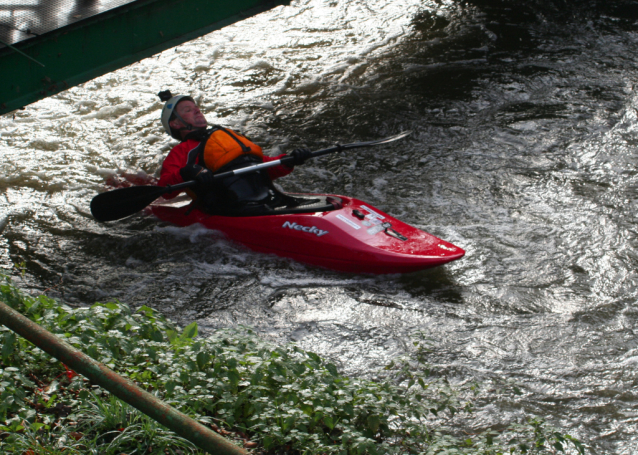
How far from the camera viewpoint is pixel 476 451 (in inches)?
97.3

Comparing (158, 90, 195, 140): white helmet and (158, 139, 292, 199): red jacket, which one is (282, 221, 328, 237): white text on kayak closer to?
(158, 139, 292, 199): red jacket

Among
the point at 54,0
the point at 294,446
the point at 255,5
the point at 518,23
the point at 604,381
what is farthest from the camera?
the point at 518,23

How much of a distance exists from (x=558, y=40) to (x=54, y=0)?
7.42 metres

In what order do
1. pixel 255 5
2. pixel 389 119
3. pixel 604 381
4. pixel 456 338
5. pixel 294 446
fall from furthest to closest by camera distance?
pixel 389 119
pixel 255 5
pixel 456 338
pixel 604 381
pixel 294 446

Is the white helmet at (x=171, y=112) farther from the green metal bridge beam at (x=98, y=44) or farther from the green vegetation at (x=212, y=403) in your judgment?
the green vegetation at (x=212, y=403)

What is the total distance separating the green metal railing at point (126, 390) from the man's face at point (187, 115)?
382cm

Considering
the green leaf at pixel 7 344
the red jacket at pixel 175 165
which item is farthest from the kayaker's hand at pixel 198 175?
the green leaf at pixel 7 344

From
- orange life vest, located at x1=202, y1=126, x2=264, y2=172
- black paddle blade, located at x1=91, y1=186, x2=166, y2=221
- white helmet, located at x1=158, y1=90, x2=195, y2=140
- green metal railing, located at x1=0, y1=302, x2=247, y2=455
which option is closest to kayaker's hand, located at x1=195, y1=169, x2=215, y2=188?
orange life vest, located at x1=202, y1=126, x2=264, y2=172

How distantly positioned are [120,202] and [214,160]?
85 cm

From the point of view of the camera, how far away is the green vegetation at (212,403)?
237cm

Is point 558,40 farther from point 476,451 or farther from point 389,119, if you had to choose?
point 476,451

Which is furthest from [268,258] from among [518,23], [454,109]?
[518,23]

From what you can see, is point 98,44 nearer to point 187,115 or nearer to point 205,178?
point 187,115

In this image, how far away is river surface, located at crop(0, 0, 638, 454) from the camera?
3.87 m
